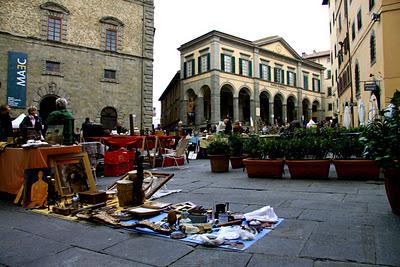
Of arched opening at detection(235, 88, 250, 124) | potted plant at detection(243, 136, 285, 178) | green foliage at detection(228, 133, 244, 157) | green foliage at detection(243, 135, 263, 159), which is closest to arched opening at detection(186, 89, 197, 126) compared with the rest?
arched opening at detection(235, 88, 250, 124)

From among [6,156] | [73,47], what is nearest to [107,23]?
[73,47]

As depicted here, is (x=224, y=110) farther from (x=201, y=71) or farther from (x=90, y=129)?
(x=90, y=129)

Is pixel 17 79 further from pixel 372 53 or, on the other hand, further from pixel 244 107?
pixel 244 107

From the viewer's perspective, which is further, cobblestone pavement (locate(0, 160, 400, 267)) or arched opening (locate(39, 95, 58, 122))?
arched opening (locate(39, 95, 58, 122))

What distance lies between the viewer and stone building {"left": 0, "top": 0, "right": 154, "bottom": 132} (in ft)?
56.0

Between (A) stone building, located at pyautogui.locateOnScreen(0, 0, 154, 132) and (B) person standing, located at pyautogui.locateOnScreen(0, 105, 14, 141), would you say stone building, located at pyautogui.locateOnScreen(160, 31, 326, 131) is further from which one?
(B) person standing, located at pyautogui.locateOnScreen(0, 105, 14, 141)

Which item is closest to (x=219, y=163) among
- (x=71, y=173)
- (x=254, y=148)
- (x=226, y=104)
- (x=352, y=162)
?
(x=254, y=148)

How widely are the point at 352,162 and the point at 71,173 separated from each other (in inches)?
214

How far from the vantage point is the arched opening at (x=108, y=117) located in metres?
20.3

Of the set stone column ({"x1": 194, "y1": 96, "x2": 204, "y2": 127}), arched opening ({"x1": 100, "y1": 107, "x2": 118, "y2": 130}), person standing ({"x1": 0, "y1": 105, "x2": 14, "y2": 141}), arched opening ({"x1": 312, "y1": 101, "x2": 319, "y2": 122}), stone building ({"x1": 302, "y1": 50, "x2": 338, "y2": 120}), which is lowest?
person standing ({"x1": 0, "y1": 105, "x2": 14, "y2": 141})

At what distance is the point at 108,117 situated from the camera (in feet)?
67.4

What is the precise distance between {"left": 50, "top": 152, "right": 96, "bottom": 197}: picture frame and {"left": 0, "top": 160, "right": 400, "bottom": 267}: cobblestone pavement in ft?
2.43

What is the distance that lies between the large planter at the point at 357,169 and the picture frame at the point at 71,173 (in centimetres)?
497

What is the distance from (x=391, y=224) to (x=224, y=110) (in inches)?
1303
